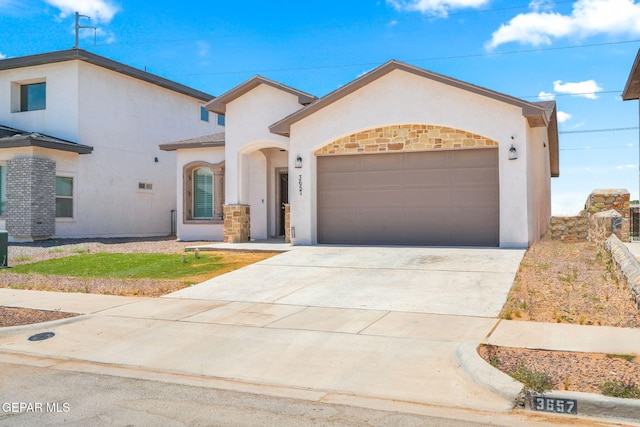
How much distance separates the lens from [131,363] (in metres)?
7.01

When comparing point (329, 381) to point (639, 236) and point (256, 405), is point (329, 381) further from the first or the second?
point (639, 236)

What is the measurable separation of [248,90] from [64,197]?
9.68m

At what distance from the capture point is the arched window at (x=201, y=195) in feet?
72.9

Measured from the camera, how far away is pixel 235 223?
19.5 m

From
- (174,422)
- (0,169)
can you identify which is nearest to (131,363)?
(174,422)

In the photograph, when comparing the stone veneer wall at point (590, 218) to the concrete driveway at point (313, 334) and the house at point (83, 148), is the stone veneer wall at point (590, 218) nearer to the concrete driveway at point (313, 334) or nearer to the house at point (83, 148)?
the concrete driveway at point (313, 334)

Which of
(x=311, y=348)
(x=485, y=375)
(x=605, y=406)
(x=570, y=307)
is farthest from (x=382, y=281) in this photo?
(x=605, y=406)

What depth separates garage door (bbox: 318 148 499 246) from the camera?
15.5m

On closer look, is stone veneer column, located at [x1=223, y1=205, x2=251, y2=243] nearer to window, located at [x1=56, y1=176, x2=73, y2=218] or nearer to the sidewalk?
window, located at [x1=56, y1=176, x2=73, y2=218]

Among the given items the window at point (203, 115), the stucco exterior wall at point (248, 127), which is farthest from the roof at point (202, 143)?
the window at point (203, 115)

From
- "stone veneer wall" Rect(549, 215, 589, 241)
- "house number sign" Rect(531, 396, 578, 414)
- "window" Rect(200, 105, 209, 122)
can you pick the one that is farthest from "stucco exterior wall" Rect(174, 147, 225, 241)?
"house number sign" Rect(531, 396, 578, 414)

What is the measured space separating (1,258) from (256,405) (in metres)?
12.8

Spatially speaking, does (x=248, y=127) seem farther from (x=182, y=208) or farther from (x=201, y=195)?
(x=182, y=208)

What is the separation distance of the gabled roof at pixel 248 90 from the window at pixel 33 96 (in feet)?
A: 32.8
